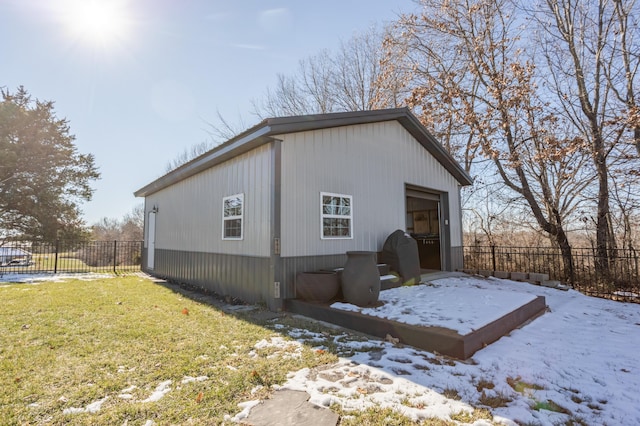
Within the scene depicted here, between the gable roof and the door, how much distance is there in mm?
1777

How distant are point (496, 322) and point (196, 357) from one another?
12.2ft

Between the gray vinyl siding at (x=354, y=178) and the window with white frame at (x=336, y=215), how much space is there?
11 centimetres

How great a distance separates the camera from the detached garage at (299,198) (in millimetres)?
5504

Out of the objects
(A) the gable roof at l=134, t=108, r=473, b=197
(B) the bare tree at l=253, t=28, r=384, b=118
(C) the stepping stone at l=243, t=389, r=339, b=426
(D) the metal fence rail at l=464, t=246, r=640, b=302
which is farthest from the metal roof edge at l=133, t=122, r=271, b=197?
(B) the bare tree at l=253, t=28, r=384, b=118

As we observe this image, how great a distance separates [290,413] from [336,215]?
14.2 feet

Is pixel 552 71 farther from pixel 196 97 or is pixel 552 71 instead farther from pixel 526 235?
pixel 196 97

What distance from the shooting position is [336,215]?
6.32 meters

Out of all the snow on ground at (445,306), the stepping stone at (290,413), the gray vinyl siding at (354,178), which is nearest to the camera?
the stepping stone at (290,413)

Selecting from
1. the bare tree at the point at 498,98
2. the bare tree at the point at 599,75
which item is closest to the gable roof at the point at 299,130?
the bare tree at the point at 498,98

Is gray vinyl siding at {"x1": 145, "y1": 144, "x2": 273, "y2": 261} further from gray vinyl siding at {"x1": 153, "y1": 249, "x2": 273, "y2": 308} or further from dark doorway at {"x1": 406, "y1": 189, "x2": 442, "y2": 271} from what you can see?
dark doorway at {"x1": 406, "y1": 189, "x2": 442, "y2": 271}

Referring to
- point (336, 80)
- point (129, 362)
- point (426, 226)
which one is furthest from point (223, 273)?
point (336, 80)

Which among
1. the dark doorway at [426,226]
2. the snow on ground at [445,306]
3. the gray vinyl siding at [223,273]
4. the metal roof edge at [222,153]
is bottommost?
the snow on ground at [445,306]

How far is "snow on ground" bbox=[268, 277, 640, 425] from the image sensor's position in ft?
7.67

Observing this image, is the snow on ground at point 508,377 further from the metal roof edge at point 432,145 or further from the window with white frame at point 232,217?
the metal roof edge at point 432,145
